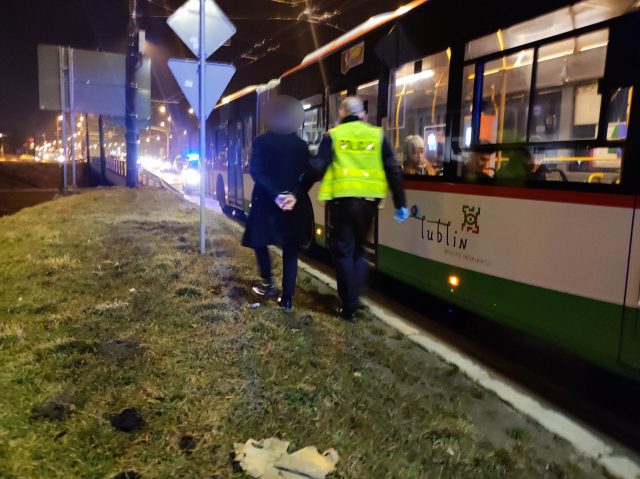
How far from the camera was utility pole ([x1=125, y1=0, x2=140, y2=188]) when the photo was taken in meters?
15.3

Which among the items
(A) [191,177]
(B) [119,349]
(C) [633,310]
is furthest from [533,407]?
(A) [191,177]

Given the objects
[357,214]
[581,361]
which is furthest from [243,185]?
[581,361]

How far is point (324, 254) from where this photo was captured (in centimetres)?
929

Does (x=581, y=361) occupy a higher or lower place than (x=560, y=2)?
lower

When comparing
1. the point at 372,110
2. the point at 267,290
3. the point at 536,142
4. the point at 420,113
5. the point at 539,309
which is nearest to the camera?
the point at 539,309

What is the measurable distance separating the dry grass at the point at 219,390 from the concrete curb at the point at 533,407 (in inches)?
5.0

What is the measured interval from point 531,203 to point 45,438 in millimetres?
3461

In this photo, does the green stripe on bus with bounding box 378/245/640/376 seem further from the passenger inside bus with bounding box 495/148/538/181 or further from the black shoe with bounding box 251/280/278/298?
the black shoe with bounding box 251/280/278/298

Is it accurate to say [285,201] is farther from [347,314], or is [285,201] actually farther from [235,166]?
[235,166]

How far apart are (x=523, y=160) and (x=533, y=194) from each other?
1.06 feet

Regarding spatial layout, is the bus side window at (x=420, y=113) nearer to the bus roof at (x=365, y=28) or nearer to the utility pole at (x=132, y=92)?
the bus roof at (x=365, y=28)

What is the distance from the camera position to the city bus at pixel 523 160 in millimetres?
3420

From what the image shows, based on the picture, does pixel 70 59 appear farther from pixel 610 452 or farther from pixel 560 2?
pixel 610 452

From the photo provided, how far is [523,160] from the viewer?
13.8 feet
